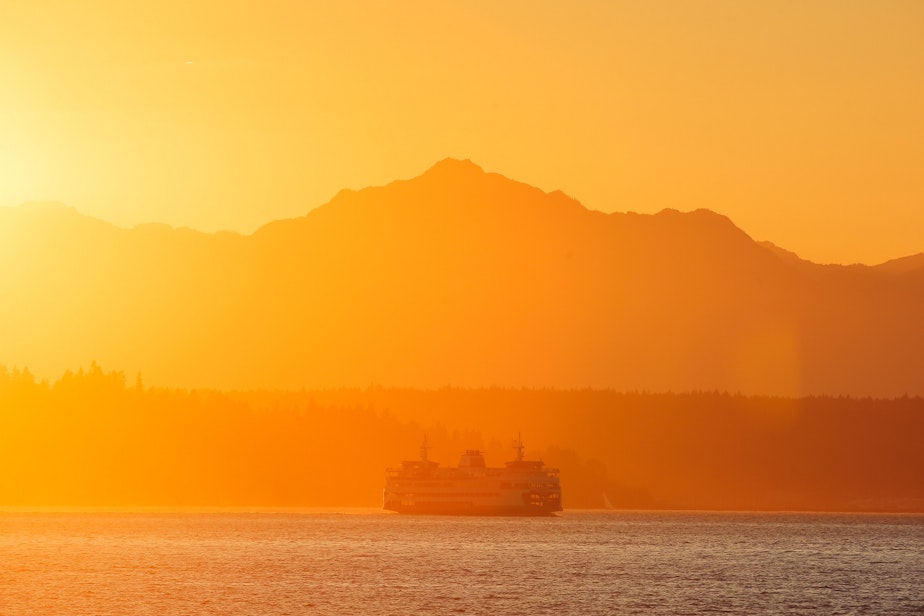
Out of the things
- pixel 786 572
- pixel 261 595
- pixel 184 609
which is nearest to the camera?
pixel 184 609

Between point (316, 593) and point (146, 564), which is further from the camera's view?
point (146, 564)

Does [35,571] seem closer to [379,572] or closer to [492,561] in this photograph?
[379,572]

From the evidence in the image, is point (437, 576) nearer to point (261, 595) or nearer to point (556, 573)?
point (556, 573)

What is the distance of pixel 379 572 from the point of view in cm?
17850

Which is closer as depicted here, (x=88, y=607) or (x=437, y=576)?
(x=88, y=607)

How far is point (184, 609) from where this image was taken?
135125mm

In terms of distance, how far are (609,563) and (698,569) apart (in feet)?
43.4

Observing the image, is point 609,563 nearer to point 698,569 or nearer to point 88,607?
point 698,569

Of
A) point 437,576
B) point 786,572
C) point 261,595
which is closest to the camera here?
point 261,595

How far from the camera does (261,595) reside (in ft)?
488

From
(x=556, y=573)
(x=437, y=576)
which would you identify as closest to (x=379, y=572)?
(x=437, y=576)

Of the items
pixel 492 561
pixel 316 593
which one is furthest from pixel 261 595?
pixel 492 561

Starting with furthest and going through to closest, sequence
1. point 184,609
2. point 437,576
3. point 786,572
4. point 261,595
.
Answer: point 786,572 → point 437,576 → point 261,595 → point 184,609

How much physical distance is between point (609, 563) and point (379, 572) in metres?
35.4
